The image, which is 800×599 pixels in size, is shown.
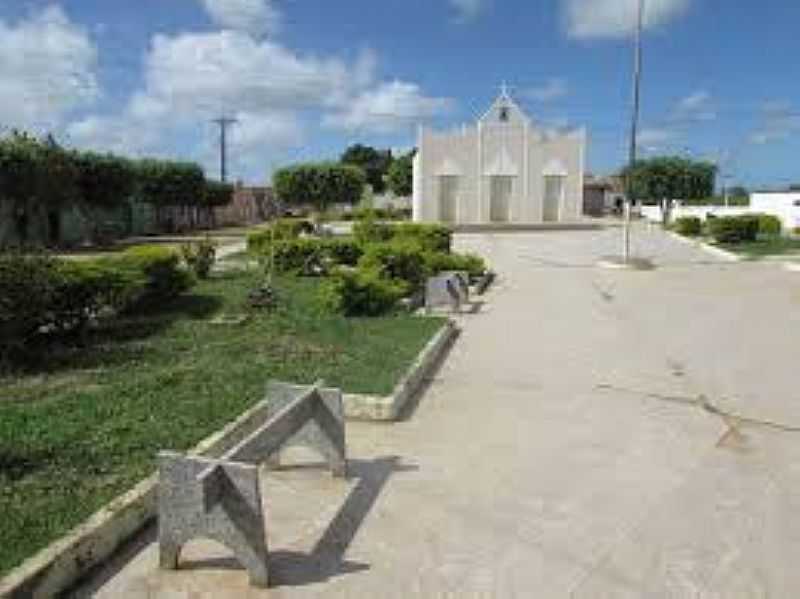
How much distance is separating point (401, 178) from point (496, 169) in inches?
1010

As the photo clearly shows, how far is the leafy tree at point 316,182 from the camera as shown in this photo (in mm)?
51031

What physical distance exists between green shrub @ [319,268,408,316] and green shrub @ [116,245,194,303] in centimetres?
232

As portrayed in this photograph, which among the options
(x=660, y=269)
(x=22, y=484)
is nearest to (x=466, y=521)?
(x=22, y=484)

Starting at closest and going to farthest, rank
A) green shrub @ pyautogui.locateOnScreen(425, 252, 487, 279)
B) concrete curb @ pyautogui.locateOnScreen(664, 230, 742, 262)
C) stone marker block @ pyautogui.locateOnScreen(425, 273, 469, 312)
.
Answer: stone marker block @ pyautogui.locateOnScreen(425, 273, 469, 312) < green shrub @ pyautogui.locateOnScreen(425, 252, 487, 279) < concrete curb @ pyautogui.locateOnScreen(664, 230, 742, 262)

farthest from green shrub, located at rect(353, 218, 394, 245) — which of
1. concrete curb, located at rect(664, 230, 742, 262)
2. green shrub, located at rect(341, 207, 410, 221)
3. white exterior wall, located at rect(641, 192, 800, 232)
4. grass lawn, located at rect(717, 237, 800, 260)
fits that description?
white exterior wall, located at rect(641, 192, 800, 232)

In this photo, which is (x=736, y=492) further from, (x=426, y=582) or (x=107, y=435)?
(x=107, y=435)

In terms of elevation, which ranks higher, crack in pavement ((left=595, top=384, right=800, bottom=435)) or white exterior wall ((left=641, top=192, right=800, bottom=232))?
white exterior wall ((left=641, top=192, right=800, bottom=232))

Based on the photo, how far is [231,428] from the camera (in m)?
6.71

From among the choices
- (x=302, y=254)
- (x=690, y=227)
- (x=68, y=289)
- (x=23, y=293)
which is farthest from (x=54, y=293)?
(x=690, y=227)

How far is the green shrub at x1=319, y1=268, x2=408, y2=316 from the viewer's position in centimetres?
1331

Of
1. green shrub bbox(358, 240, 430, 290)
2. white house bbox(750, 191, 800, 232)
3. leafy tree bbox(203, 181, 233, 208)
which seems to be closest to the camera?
green shrub bbox(358, 240, 430, 290)

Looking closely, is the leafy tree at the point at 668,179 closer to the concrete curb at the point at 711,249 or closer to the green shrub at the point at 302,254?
the concrete curb at the point at 711,249

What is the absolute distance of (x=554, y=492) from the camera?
5996 mm

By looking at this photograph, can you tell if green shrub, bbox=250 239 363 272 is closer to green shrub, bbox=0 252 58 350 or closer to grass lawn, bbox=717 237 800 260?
green shrub, bbox=0 252 58 350
